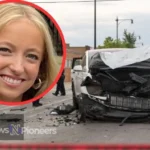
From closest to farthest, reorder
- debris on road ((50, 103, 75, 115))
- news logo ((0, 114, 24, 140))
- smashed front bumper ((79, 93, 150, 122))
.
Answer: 1. news logo ((0, 114, 24, 140))
2. smashed front bumper ((79, 93, 150, 122))
3. debris on road ((50, 103, 75, 115))

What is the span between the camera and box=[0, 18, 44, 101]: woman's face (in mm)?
1891

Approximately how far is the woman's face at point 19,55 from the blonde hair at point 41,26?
2cm

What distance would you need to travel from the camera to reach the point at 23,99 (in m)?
2.07

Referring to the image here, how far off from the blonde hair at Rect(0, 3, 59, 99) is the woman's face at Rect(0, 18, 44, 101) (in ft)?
0.08

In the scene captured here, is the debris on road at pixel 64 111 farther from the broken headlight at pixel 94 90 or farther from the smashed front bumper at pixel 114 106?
the broken headlight at pixel 94 90

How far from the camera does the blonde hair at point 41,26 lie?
186cm

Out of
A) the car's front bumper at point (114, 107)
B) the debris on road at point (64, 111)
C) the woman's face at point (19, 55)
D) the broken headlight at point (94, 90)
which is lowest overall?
the debris on road at point (64, 111)

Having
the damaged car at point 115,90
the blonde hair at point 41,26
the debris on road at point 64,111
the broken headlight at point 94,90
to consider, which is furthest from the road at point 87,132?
the blonde hair at point 41,26

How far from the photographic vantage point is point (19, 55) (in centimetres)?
191

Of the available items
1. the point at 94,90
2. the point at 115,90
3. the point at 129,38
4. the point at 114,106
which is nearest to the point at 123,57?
the point at 115,90

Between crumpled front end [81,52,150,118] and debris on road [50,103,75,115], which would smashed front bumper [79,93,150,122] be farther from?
debris on road [50,103,75,115]

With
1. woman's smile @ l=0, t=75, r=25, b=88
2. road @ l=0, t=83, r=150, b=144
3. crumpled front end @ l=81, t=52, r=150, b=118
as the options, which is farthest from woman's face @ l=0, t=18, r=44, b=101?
crumpled front end @ l=81, t=52, r=150, b=118

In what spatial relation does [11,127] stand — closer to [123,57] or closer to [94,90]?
[94,90]

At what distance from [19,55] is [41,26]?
18cm
